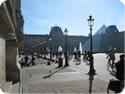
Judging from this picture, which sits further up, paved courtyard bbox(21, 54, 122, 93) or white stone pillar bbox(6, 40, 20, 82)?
white stone pillar bbox(6, 40, 20, 82)

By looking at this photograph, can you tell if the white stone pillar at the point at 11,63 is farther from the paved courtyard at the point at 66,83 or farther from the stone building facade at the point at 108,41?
the stone building facade at the point at 108,41

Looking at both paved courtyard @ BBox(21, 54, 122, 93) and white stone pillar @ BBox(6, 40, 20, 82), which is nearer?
paved courtyard @ BBox(21, 54, 122, 93)

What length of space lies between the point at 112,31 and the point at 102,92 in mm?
112004

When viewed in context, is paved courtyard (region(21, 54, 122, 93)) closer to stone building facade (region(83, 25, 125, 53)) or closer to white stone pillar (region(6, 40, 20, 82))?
white stone pillar (region(6, 40, 20, 82))

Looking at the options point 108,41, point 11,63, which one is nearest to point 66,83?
point 11,63

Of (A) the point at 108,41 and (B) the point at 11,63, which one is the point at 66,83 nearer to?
(B) the point at 11,63

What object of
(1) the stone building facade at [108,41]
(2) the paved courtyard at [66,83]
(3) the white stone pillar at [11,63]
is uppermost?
(1) the stone building facade at [108,41]

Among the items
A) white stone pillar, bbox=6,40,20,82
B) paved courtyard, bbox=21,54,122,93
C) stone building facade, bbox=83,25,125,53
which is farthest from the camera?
stone building facade, bbox=83,25,125,53

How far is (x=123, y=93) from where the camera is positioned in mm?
5605

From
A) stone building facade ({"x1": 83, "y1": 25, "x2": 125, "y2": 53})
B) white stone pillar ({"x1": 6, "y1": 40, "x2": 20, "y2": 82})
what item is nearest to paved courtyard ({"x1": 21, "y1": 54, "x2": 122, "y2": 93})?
white stone pillar ({"x1": 6, "y1": 40, "x2": 20, "y2": 82})

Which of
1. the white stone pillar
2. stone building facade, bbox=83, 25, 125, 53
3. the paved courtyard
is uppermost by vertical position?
stone building facade, bbox=83, 25, 125, 53

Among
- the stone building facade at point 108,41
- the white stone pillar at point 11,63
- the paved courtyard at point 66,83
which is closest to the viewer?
the paved courtyard at point 66,83

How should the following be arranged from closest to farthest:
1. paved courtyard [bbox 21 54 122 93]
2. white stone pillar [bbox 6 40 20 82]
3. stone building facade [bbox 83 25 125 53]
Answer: paved courtyard [bbox 21 54 122 93]
white stone pillar [bbox 6 40 20 82]
stone building facade [bbox 83 25 125 53]

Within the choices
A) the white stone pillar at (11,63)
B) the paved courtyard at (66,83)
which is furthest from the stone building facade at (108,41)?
the white stone pillar at (11,63)
